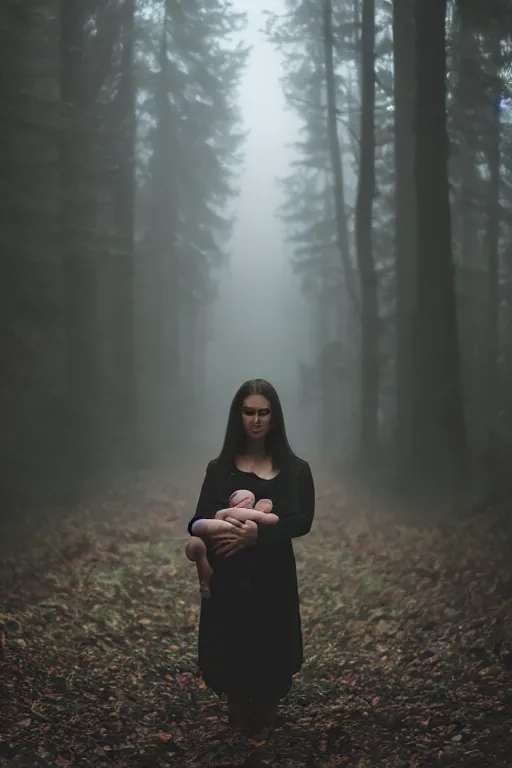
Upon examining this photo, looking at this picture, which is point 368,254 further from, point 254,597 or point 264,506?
point 254,597

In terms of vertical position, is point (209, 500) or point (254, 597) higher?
point (209, 500)

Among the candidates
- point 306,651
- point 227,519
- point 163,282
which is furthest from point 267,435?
point 163,282

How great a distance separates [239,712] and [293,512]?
115 centimetres

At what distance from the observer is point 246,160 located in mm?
6566

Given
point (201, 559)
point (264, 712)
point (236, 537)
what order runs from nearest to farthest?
1. point (236, 537)
2. point (201, 559)
3. point (264, 712)

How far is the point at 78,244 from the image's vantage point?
693 centimetres

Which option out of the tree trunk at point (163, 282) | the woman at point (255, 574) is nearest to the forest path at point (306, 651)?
the woman at point (255, 574)

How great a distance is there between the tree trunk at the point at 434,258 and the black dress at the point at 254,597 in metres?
Answer: 3.12

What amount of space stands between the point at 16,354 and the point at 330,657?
415 cm

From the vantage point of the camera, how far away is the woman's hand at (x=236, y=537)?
316cm

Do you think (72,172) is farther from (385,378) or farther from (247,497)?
(247,497)

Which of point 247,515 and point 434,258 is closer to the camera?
point 247,515

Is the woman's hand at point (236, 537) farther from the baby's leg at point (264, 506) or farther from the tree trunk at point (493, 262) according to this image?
the tree trunk at point (493, 262)

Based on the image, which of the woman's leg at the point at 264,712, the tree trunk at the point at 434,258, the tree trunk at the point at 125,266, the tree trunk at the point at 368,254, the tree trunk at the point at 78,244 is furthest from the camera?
the tree trunk at the point at 125,266
